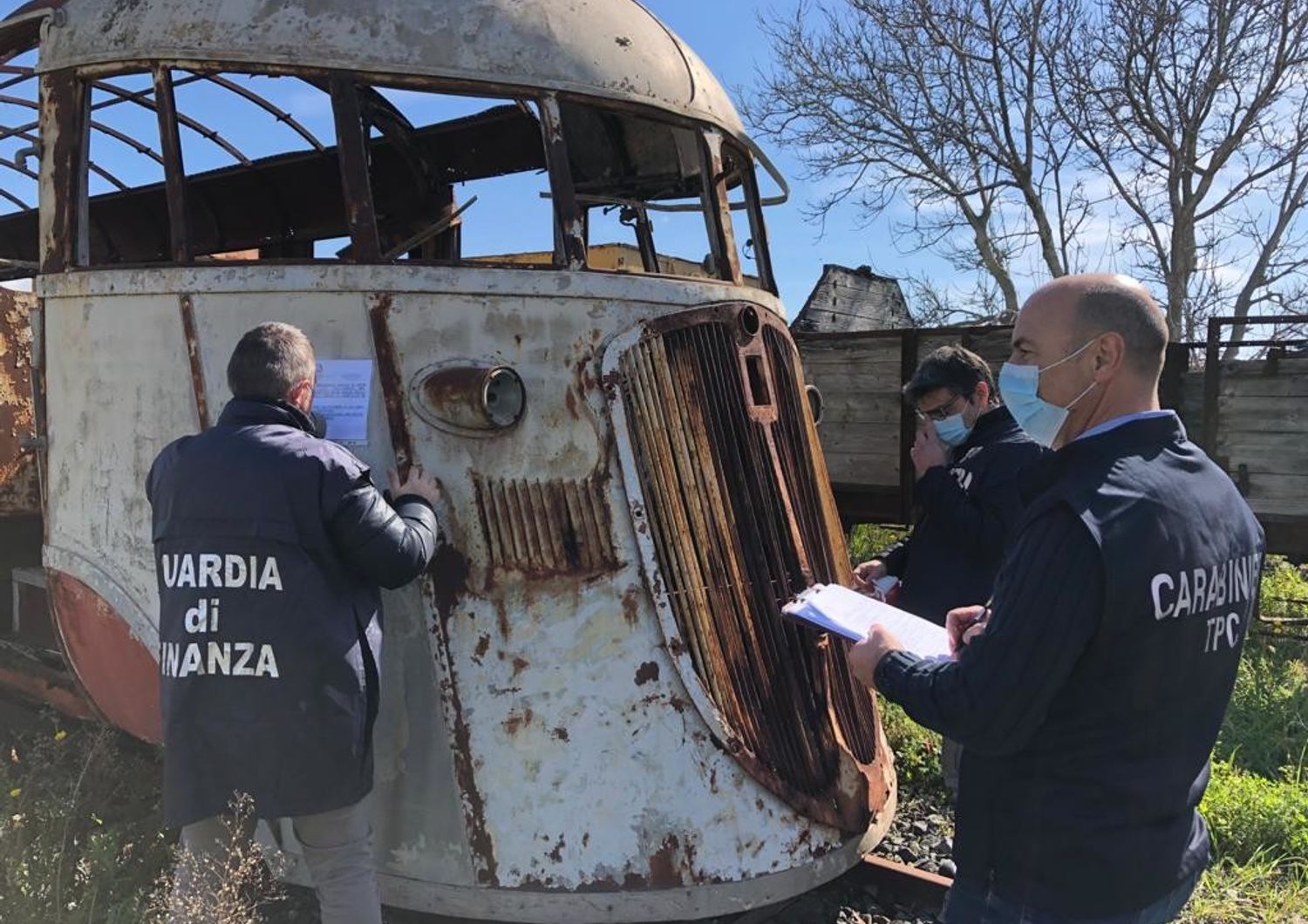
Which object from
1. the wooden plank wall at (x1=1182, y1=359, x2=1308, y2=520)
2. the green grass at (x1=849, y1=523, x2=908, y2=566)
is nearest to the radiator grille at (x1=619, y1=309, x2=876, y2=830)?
the wooden plank wall at (x1=1182, y1=359, x2=1308, y2=520)

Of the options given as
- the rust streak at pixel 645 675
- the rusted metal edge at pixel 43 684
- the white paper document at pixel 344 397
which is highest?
the white paper document at pixel 344 397

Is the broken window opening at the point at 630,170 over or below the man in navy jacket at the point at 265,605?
over

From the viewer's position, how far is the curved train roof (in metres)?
3.03

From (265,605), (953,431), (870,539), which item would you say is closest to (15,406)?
(265,605)

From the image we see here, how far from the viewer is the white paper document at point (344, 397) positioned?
298cm

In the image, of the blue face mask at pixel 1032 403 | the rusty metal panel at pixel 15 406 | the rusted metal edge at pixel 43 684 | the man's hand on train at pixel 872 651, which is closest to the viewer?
the blue face mask at pixel 1032 403

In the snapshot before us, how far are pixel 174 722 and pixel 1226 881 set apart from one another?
406cm

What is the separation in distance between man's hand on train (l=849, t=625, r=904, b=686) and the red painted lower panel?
94.4 inches

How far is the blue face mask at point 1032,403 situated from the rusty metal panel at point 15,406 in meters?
4.26

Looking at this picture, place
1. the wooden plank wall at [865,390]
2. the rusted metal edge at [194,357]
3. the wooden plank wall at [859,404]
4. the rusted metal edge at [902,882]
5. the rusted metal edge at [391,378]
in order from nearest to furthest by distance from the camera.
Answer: the rusted metal edge at [391,378] → the rusted metal edge at [194,357] → the rusted metal edge at [902,882] → the wooden plank wall at [865,390] → the wooden plank wall at [859,404]

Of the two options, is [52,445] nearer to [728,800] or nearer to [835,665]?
[728,800]

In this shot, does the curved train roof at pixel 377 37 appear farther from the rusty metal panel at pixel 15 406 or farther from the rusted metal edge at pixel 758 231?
the rusty metal panel at pixel 15 406

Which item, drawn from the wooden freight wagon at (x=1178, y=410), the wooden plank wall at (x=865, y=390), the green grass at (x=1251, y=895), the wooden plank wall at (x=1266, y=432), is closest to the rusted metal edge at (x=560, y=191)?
the green grass at (x=1251, y=895)

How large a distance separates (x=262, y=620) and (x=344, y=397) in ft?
2.70
